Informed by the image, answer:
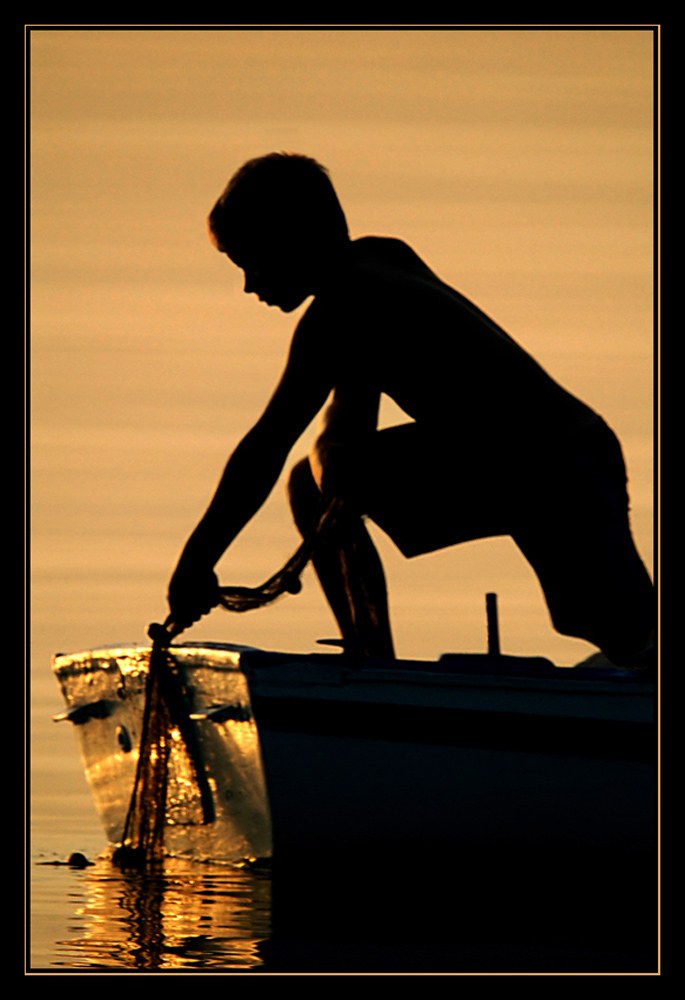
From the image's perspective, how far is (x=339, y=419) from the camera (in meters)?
4.68

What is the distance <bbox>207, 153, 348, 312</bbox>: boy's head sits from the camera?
14.9 ft

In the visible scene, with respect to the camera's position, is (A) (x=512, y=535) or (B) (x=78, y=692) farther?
(B) (x=78, y=692)

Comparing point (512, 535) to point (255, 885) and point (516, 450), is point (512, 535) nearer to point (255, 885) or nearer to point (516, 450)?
point (516, 450)

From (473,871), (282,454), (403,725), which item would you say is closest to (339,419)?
(282,454)

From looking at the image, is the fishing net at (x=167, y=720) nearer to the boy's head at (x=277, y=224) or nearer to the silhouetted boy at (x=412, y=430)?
the silhouetted boy at (x=412, y=430)

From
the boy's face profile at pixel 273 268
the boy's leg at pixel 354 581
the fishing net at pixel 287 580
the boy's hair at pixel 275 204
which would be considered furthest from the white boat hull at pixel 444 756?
the boy's hair at pixel 275 204

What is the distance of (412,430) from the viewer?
462 cm

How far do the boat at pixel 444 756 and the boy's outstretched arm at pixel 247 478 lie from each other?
0.74ft

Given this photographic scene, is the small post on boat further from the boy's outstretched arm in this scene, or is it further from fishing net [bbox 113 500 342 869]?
the boy's outstretched arm

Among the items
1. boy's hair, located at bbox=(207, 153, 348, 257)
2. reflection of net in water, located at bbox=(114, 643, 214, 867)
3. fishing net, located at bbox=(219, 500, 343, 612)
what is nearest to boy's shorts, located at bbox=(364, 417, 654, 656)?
fishing net, located at bbox=(219, 500, 343, 612)

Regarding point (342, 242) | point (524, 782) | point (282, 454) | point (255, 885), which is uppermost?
point (342, 242)

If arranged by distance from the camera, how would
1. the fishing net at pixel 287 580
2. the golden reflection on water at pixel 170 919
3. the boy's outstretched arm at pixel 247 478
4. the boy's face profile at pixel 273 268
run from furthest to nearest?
the fishing net at pixel 287 580
the boy's face profile at pixel 273 268
the boy's outstretched arm at pixel 247 478
the golden reflection on water at pixel 170 919

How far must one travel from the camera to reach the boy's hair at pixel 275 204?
453 centimetres

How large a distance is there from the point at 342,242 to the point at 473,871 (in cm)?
171
